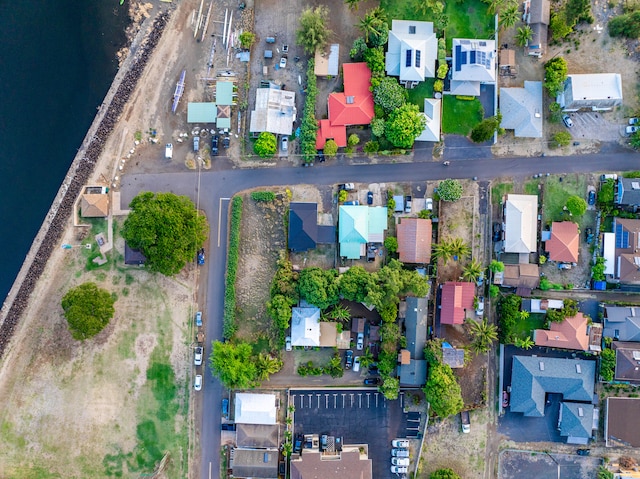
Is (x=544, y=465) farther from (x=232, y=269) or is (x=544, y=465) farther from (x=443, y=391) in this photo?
(x=232, y=269)

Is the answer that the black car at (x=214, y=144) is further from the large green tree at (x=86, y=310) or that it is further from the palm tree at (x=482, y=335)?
the palm tree at (x=482, y=335)

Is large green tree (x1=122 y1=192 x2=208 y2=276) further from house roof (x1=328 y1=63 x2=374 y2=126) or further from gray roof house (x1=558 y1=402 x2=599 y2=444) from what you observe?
gray roof house (x1=558 y1=402 x2=599 y2=444)

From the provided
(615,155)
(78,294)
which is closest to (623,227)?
(615,155)

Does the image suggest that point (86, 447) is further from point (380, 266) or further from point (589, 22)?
point (589, 22)

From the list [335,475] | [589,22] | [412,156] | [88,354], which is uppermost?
[589,22]

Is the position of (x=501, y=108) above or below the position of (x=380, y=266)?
above

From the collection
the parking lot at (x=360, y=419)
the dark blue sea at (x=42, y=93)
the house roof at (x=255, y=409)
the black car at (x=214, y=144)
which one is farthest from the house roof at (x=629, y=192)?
the dark blue sea at (x=42, y=93)
